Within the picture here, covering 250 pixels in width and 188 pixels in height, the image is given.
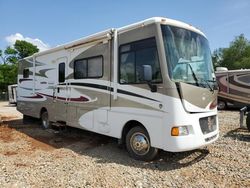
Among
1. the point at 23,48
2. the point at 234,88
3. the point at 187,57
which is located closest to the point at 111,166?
the point at 187,57

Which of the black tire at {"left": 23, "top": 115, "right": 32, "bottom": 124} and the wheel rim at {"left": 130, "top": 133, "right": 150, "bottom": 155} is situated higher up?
the wheel rim at {"left": 130, "top": 133, "right": 150, "bottom": 155}

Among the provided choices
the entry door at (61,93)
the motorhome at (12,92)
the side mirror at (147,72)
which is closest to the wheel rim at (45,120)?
the entry door at (61,93)

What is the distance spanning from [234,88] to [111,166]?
1349cm

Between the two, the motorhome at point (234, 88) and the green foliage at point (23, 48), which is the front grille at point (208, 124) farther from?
the green foliage at point (23, 48)

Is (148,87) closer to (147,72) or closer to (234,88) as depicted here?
(147,72)

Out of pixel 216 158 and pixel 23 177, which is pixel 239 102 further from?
pixel 23 177

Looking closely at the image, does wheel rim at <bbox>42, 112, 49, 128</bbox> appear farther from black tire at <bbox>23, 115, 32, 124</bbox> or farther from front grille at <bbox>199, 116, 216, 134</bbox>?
front grille at <bbox>199, 116, 216, 134</bbox>

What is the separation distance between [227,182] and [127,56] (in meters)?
3.39

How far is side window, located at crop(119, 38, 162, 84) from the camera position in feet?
18.1

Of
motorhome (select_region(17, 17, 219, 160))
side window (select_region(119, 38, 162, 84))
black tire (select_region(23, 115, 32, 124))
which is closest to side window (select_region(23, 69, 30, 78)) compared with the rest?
black tire (select_region(23, 115, 32, 124))

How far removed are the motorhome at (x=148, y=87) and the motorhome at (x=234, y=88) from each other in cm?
1103

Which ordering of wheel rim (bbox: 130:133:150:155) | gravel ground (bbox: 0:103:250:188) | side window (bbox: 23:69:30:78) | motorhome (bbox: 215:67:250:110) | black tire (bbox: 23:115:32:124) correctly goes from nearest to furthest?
1. gravel ground (bbox: 0:103:250:188)
2. wheel rim (bbox: 130:133:150:155)
3. side window (bbox: 23:69:30:78)
4. black tire (bbox: 23:115:32:124)
5. motorhome (bbox: 215:67:250:110)

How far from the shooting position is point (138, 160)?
5957 millimetres

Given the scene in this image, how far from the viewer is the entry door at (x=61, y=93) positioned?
8666mm
